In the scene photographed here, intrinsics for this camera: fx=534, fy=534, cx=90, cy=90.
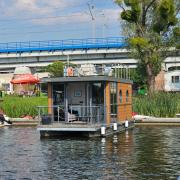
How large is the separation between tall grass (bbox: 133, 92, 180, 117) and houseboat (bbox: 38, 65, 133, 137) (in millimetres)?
10732

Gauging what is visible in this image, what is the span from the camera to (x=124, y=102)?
36406mm

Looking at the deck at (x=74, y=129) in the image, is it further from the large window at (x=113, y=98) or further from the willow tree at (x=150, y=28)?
the willow tree at (x=150, y=28)

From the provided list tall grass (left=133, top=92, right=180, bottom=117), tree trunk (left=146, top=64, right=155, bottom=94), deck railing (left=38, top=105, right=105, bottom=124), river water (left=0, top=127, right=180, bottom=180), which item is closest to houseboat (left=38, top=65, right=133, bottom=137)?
deck railing (left=38, top=105, right=105, bottom=124)

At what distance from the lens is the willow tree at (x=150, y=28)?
52625 mm

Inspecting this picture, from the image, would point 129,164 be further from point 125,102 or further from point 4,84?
point 4,84

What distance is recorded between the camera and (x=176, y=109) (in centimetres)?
4328

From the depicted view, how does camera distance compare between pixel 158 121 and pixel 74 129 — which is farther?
pixel 158 121

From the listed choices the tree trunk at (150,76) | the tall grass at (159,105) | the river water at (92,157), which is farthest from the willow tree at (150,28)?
the river water at (92,157)

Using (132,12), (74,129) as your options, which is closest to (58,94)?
(74,129)

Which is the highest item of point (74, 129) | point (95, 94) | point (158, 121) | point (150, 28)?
point (150, 28)

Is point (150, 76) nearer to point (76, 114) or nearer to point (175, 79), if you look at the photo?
point (175, 79)

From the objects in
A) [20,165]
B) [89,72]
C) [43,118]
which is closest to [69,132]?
[43,118]

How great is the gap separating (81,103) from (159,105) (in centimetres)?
1291

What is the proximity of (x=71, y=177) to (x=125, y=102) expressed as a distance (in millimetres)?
19144
